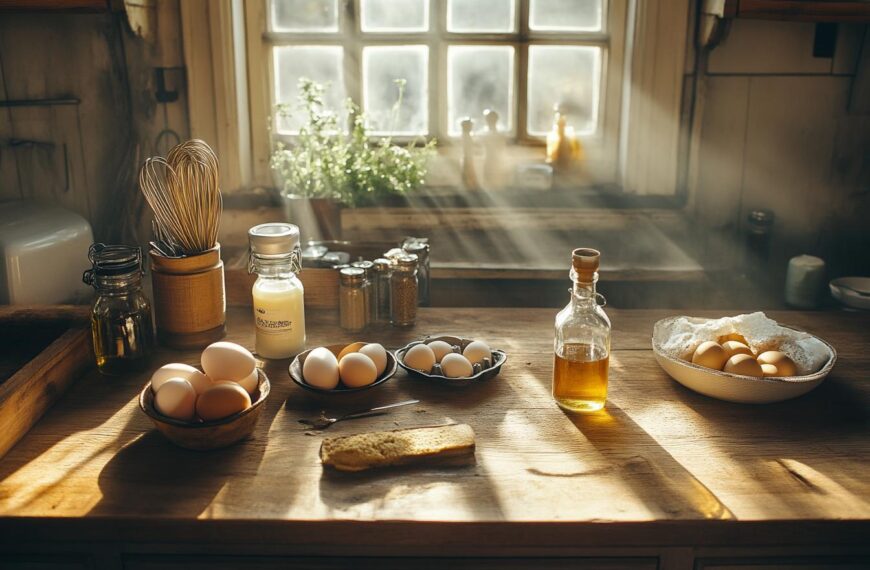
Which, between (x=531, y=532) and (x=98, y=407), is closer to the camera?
(x=531, y=532)

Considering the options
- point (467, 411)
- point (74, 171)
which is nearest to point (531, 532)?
point (467, 411)

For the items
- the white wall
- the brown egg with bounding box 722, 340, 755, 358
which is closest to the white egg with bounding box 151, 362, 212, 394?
the brown egg with bounding box 722, 340, 755, 358

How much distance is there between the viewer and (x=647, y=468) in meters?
1.27

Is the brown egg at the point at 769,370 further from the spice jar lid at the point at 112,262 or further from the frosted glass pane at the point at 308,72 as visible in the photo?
the frosted glass pane at the point at 308,72

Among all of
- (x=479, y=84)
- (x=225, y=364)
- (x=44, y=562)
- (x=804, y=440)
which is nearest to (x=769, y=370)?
(x=804, y=440)

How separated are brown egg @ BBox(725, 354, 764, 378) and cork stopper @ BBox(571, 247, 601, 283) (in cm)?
32

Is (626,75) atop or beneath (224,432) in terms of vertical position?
atop

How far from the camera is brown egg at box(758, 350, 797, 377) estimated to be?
57.5 inches

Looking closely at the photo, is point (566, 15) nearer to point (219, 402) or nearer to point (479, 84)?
point (479, 84)

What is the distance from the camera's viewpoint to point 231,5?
2.47 metres

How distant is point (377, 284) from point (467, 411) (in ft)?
1.69

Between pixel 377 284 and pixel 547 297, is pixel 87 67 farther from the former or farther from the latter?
pixel 547 297

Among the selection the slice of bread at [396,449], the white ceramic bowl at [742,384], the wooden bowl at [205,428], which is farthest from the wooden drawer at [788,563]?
the wooden bowl at [205,428]

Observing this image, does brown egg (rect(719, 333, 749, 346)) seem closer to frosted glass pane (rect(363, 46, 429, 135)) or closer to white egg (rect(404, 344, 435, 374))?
white egg (rect(404, 344, 435, 374))
